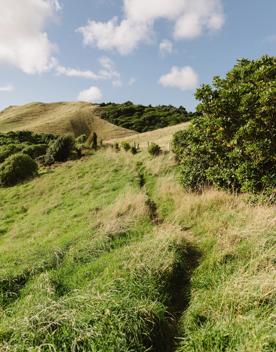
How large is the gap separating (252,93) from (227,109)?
99 centimetres

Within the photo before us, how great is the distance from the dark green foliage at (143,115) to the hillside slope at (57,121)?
5.34 meters

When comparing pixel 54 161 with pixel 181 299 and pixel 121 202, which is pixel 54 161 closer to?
pixel 121 202

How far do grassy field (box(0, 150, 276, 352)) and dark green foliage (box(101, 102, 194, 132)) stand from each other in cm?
6525

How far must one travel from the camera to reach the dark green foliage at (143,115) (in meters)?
77.4

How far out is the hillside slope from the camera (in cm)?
6234

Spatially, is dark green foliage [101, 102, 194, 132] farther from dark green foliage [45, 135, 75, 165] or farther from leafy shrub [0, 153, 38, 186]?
leafy shrub [0, 153, 38, 186]

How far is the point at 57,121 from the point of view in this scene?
66.8 metres

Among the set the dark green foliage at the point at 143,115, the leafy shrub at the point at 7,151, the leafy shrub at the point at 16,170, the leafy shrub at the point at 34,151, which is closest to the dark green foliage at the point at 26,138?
the leafy shrub at the point at 7,151

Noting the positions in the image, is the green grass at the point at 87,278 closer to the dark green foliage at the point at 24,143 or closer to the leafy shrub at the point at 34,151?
the leafy shrub at the point at 34,151

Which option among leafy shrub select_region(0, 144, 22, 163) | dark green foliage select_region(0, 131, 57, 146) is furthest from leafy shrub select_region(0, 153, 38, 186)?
dark green foliage select_region(0, 131, 57, 146)

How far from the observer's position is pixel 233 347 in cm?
420

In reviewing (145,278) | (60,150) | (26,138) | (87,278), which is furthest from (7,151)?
(145,278)

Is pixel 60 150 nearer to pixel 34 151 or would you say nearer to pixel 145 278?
pixel 34 151

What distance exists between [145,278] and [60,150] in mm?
24033
